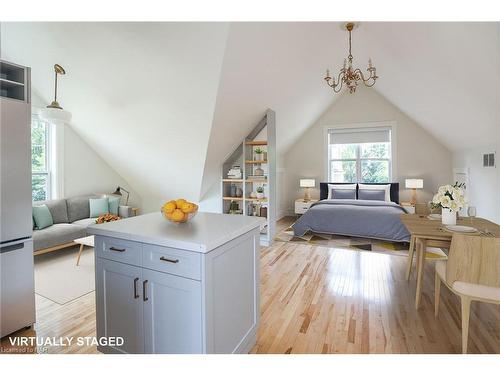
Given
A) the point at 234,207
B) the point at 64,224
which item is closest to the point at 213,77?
the point at 234,207

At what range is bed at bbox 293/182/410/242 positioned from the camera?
4.16m

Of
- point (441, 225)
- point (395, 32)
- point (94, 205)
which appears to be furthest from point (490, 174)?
point (94, 205)

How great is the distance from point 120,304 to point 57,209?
11.2 feet

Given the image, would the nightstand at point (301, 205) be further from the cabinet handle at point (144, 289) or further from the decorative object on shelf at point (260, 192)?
the cabinet handle at point (144, 289)

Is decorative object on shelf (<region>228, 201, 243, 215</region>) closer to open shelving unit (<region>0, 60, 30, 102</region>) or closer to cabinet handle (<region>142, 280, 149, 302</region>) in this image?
open shelving unit (<region>0, 60, 30, 102</region>)

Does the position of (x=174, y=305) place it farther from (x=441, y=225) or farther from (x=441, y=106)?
(x=441, y=106)

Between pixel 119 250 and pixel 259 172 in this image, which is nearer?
pixel 119 250

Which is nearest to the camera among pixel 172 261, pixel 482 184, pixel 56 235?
pixel 172 261

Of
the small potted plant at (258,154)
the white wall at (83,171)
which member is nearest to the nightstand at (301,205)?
the small potted plant at (258,154)

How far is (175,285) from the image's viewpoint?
4.35ft

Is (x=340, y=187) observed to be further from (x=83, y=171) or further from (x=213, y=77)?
(x=83, y=171)

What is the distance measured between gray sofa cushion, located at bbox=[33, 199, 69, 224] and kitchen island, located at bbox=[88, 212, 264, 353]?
317 cm

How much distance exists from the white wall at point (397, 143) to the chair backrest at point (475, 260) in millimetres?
4823

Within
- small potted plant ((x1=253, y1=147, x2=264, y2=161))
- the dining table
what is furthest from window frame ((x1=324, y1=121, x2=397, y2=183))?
the dining table
